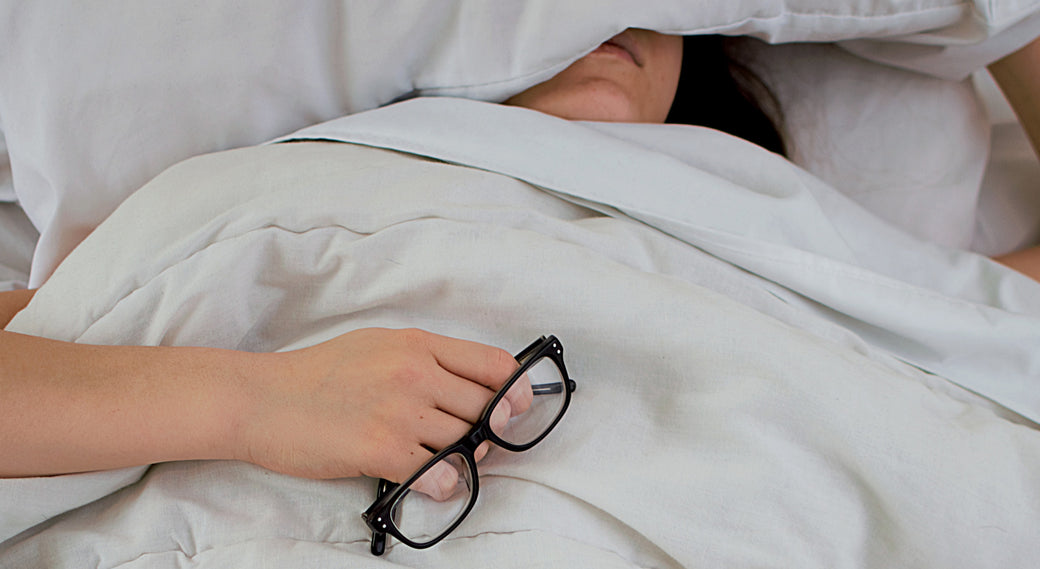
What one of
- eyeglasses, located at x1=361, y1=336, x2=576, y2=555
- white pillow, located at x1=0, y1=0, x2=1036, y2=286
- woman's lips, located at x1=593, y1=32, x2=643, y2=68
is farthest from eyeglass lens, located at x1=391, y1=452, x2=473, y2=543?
woman's lips, located at x1=593, y1=32, x2=643, y2=68

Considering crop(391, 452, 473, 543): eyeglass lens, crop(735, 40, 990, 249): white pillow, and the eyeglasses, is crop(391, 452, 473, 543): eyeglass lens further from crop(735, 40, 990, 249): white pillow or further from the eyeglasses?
crop(735, 40, 990, 249): white pillow

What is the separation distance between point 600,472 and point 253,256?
0.32 metres

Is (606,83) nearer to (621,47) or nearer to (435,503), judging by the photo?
(621,47)

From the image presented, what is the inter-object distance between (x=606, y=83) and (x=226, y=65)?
0.40 meters

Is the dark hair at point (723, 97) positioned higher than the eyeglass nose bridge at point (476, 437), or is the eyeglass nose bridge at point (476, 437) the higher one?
the dark hair at point (723, 97)

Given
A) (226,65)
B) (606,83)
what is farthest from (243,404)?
(606,83)

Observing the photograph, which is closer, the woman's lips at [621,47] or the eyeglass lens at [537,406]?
the eyeglass lens at [537,406]

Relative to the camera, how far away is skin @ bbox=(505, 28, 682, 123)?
83 cm

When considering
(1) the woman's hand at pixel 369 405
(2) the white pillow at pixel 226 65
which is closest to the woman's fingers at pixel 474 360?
(1) the woman's hand at pixel 369 405

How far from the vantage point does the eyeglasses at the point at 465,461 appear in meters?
0.52

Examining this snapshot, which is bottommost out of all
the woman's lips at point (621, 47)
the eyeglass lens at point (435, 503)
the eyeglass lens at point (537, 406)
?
the eyeglass lens at point (435, 503)

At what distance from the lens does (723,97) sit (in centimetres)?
112

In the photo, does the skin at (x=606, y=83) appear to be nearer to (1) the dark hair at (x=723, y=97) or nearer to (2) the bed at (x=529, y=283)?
(2) the bed at (x=529, y=283)

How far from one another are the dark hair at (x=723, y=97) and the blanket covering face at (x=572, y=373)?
18.2 inches
